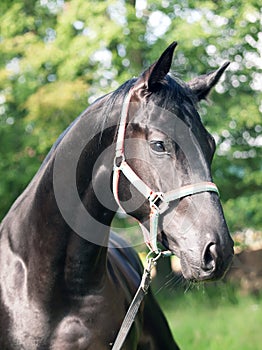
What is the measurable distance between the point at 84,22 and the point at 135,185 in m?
8.50

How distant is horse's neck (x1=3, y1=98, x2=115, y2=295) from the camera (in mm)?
3115

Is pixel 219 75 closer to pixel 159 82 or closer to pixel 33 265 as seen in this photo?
pixel 159 82

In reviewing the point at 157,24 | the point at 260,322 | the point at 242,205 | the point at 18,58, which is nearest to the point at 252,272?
the point at 242,205

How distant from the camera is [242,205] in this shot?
10.5m

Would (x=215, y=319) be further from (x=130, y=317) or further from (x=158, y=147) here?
(x=158, y=147)

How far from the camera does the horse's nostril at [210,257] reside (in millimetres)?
2568

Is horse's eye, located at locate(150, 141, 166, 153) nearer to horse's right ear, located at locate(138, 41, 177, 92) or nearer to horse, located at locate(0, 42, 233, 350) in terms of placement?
horse, located at locate(0, 42, 233, 350)

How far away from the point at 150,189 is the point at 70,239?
54cm

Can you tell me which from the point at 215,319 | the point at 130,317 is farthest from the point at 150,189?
the point at 215,319

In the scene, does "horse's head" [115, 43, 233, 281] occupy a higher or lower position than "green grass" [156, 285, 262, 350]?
higher

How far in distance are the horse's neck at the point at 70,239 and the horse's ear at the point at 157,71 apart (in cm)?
32

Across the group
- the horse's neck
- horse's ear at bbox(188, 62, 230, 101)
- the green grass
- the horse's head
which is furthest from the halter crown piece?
the green grass

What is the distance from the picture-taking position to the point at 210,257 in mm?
2609

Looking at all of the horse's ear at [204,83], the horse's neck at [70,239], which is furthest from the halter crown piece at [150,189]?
the horse's ear at [204,83]
